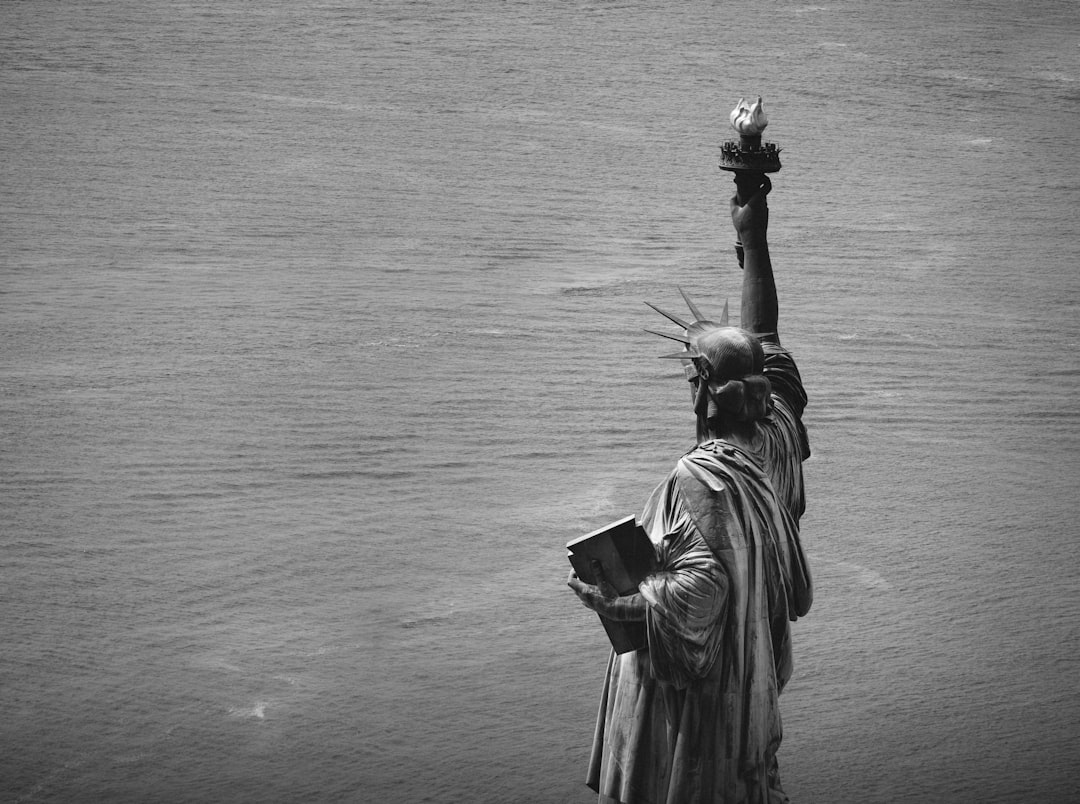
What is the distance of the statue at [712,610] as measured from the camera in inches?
138

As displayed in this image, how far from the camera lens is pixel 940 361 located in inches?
453

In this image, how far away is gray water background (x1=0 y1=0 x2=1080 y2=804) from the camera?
722 cm

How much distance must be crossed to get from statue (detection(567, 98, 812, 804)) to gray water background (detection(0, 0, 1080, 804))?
3005mm

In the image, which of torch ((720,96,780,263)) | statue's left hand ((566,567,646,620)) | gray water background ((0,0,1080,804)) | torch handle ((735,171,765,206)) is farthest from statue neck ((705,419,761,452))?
gray water background ((0,0,1080,804))

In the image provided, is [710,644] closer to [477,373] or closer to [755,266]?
[755,266]

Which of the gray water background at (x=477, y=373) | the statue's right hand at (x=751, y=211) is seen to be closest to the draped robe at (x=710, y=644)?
the statue's right hand at (x=751, y=211)

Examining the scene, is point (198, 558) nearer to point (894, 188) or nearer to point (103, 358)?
point (103, 358)

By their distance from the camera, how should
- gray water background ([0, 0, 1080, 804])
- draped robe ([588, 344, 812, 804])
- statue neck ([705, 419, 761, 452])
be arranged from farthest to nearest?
gray water background ([0, 0, 1080, 804]), statue neck ([705, 419, 761, 452]), draped robe ([588, 344, 812, 804])

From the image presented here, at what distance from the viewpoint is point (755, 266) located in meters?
4.11

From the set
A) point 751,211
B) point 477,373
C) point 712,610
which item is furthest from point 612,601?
point 477,373

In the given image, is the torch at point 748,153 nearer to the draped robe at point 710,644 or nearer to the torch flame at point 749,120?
the torch flame at point 749,120

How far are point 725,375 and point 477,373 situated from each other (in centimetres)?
752

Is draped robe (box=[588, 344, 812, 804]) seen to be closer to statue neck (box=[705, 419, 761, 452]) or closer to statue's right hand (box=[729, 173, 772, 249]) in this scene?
statue neck (box=[705, 419, 761, 452])

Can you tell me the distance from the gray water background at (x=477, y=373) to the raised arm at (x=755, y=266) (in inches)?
119
